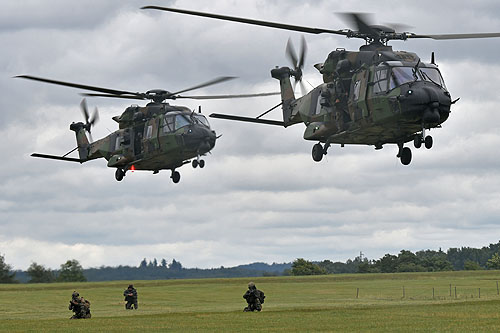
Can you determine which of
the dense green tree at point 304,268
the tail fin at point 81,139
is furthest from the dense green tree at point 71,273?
the tail fin at point 81,139

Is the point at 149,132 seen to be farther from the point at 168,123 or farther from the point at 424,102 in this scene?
the point at 424,102

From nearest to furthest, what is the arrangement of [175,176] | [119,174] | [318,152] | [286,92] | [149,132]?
[318,152]
[286,92]
[149,132]
[175,176]
[119,174]

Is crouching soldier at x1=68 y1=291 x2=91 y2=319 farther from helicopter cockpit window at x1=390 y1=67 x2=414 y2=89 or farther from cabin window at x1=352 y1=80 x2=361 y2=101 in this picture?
helicopter cockpit window at x1=390 y1=67 x2=414 y2=89

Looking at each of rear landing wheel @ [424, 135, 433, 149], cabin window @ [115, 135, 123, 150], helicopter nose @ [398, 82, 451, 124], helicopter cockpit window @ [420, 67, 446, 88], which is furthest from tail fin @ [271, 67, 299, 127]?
cabin window @ [115, 135, 123, 150]

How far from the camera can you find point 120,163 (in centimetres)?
6125

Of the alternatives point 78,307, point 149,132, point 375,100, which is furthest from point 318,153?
point 149,132

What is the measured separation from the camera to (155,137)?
57.9 metres

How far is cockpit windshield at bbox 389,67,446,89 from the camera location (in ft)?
134

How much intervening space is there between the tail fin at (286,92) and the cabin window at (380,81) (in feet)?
31.7

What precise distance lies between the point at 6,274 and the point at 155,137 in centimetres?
11955

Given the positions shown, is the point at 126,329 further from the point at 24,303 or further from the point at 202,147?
the point at 24,303

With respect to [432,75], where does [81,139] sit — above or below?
above

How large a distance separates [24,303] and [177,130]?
71.9 ft

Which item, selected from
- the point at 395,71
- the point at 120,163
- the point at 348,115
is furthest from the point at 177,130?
the point at 395,71
